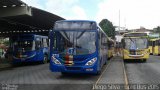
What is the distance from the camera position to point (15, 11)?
29969mm

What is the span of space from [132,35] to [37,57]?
858 centimetres

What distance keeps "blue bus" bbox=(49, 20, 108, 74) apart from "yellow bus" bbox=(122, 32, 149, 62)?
14807mm

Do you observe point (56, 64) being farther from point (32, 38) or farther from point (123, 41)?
point (123, 41)

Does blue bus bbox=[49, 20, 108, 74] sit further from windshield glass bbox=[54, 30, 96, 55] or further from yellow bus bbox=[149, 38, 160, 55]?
yellow bus bbox=[149, 38, 160, 55]

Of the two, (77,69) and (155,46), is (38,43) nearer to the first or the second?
(77,69)

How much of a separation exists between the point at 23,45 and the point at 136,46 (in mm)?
9676

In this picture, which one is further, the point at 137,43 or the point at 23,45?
the point at 137,43

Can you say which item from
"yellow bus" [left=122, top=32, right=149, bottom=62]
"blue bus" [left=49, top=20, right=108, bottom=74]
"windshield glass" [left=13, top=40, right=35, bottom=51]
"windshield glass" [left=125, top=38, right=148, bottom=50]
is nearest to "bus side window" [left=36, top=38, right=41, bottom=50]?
"windshield glass" [left=13, top=40, right=35, bottom=51]

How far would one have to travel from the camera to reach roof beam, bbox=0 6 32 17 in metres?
29.5

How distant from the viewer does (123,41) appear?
107ft

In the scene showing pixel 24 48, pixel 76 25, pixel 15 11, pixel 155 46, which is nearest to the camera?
pixel 76 25

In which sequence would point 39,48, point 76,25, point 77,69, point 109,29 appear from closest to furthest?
point 77,69 < point 76,25 < point 39,48 < point 109,29

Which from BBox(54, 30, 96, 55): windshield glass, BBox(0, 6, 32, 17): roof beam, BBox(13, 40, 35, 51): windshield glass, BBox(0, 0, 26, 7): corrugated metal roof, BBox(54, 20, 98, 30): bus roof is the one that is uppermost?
BBox(0, 0, 26, 7): corrugated metal roof

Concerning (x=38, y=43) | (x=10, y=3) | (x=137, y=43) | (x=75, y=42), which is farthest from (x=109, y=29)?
(x=75, y=42)
